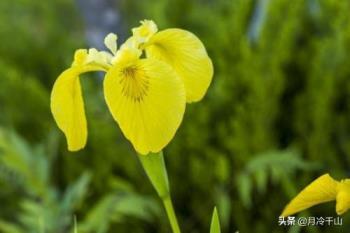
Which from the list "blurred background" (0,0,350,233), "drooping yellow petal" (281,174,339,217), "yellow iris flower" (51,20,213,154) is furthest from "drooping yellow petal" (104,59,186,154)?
"blurred background" (0,0,350,233)

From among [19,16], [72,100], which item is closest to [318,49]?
[72,100]

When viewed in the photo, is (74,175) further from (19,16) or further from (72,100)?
(72,100)

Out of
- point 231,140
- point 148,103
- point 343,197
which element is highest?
point 231,140

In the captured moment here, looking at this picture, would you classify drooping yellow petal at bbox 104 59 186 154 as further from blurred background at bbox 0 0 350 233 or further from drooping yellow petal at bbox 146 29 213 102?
blurred background at bbox 0 0 350 233

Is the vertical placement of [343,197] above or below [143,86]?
below

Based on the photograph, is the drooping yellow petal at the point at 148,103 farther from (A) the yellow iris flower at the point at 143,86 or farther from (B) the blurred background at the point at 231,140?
(B) the blurred background at the point at 231,140

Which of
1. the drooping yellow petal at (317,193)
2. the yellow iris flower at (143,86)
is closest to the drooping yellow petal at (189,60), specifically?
the yellow iris flower at (143,86)

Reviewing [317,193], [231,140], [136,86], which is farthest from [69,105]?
[231,140]

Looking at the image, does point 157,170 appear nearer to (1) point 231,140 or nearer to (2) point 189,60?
(2) point 189,60
